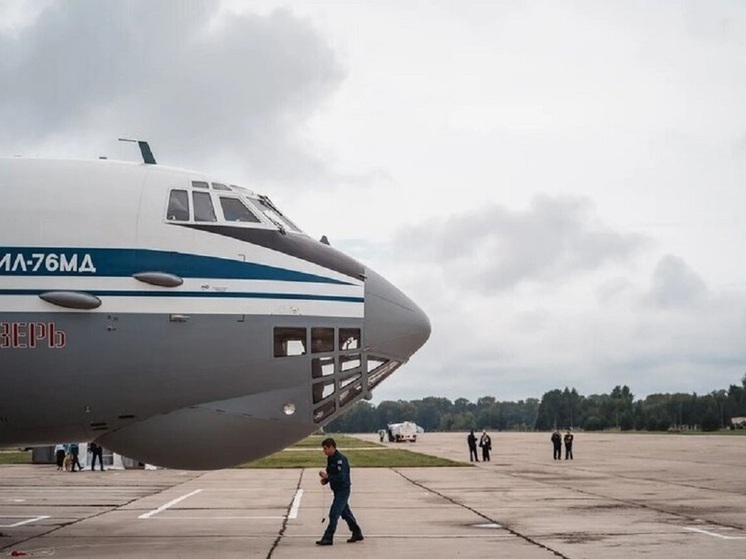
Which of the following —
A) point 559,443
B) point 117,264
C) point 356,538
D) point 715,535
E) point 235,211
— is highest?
point 235,211

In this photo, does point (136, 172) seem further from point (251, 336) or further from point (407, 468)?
point (407, 468)

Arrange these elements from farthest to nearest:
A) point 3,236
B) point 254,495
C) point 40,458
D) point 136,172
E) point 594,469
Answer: point 40,458, point 594,469, point 254,495, point 136,172, point 3,236

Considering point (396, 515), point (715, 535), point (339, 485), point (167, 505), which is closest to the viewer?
point (339, 485)

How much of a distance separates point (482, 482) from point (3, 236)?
23.3 metres

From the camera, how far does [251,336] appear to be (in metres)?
15.4

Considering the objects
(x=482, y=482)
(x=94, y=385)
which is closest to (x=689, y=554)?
(x=94, y=385)

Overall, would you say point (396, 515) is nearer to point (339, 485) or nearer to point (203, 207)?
point (339, 485)

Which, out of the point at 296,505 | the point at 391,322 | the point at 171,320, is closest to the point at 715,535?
the point at 391,322

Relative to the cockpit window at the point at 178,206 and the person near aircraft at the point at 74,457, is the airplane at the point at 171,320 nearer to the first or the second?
the cockpit window at the point at 178,206

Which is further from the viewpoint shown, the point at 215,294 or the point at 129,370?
the point at 215,294

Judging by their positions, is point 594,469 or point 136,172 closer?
point 136,172

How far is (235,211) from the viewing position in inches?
629

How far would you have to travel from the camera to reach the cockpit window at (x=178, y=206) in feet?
51.2

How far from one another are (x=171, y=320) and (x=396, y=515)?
31.0 ft
